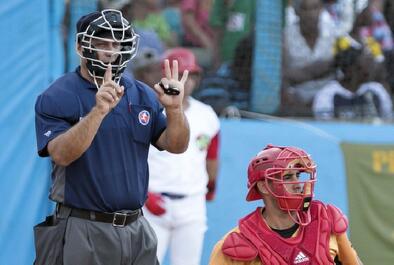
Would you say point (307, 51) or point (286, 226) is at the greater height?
point (307, 51)

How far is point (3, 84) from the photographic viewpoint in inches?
221

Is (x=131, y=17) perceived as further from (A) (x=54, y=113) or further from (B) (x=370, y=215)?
(A) (x=54, y=113)

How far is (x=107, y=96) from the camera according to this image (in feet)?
12.1

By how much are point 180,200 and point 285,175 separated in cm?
226

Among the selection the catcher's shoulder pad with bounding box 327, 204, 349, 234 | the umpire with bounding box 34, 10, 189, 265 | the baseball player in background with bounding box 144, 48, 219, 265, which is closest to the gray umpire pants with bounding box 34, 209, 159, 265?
the umpire with bounding box 34, 10, 189, 265

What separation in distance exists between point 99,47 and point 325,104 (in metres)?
4.24

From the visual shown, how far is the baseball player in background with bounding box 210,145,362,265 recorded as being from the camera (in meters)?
3.79

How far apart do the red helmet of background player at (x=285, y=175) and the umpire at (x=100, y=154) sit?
40 centimetres

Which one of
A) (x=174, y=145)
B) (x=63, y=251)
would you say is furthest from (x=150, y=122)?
(x=63, y=251)

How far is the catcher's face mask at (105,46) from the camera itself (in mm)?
3953

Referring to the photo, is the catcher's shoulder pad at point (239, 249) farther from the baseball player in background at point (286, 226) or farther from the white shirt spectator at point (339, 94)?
the white shirt spectator at point (339, 94)

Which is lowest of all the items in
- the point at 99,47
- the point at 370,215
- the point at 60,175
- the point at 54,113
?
the point at 370,215

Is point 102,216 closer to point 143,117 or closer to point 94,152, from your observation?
point 94,152

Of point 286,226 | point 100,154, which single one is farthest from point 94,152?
point 286,226
